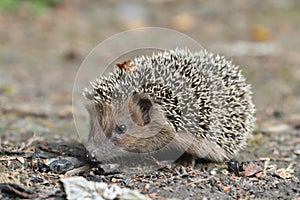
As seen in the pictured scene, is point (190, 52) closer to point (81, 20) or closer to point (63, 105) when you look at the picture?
point (63, 105)

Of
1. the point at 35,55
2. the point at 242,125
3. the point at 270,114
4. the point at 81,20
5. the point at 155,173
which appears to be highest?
the point at 81,20

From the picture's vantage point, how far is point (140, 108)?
21.6 feet

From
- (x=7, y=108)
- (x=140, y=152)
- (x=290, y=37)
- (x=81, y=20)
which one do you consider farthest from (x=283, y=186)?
(x=81, y=20)

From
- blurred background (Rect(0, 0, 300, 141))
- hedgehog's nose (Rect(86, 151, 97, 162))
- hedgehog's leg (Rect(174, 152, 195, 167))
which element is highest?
blurred background (Rect(0, 0, 300, 141))

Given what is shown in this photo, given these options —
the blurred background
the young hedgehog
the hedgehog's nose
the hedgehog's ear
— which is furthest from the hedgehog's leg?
the blurred background

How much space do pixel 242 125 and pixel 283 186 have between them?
138 cm

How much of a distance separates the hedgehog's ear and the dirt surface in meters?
0.70

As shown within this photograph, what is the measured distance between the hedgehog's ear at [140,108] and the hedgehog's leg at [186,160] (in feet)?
2.27

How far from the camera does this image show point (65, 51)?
52.7ft

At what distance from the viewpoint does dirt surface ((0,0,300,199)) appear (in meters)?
5.88

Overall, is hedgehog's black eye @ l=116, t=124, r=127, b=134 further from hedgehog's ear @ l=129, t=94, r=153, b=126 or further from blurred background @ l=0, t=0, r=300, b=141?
blurred background @ l=0, t=0, r=300, b=141

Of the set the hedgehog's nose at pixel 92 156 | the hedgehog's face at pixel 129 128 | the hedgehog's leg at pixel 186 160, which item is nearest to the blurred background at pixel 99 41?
the hedgehog's face at pixel 129 128

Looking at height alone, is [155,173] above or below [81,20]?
below

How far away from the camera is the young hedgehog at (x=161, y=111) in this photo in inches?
254
